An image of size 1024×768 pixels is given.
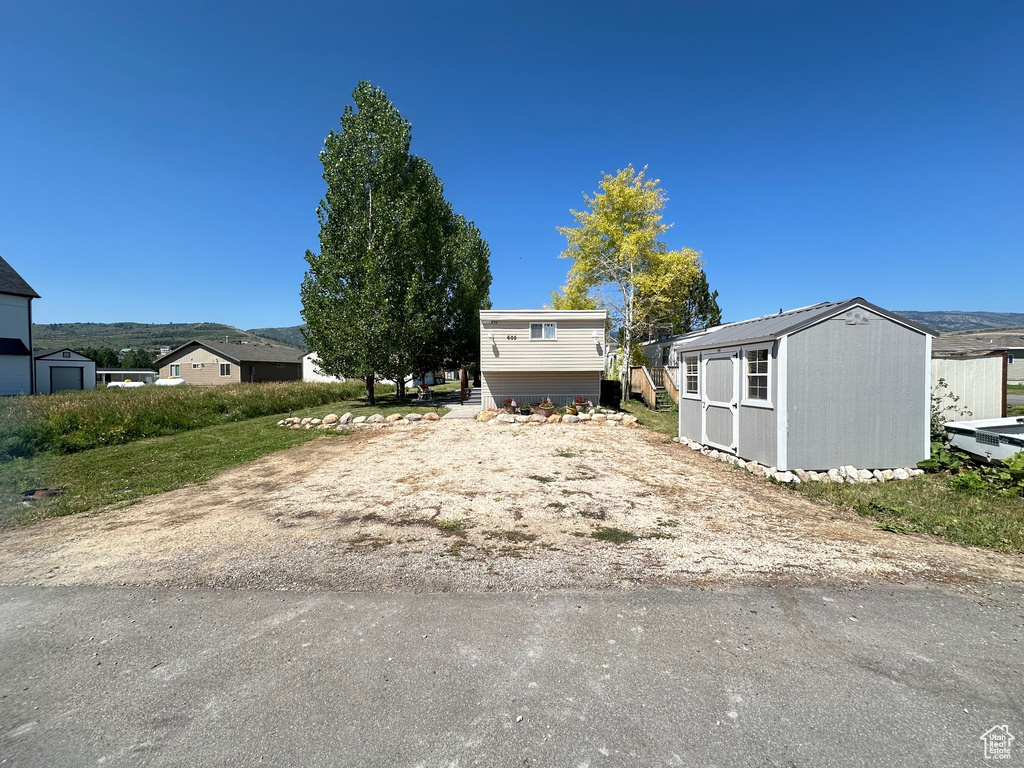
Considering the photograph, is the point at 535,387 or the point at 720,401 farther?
the point at 535,387

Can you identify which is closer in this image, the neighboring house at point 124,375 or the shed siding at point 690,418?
the shed siding at point 690,418

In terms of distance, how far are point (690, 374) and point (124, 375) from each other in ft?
237

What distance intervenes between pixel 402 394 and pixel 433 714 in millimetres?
21783

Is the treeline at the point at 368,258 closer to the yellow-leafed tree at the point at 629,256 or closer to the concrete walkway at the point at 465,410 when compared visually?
the concrete walkway at the point at 465,410

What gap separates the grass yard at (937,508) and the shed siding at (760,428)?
88cm

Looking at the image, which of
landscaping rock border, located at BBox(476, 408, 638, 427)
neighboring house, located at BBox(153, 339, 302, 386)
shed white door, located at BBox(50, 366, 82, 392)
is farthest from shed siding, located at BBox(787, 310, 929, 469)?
neighboring house, located at BBox(153, 339, 302, 386)

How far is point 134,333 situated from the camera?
11619 centimetres

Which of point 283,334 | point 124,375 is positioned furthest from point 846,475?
point 283,334

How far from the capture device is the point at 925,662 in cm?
274

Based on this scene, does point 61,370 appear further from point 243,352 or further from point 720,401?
point 720,401

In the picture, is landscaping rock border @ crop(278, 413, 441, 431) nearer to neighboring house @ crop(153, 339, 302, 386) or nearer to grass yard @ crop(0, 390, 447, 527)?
grass yard @ crop(0, 390, 447, 527)

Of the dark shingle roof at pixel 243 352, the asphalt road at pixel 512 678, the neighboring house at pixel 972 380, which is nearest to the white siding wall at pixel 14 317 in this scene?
the dark shingle roof at pixel 243 352

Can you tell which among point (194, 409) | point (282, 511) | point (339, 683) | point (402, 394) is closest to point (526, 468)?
point (282, 511)

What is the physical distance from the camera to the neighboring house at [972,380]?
10.8m
